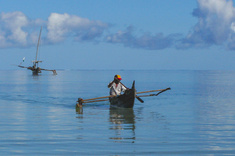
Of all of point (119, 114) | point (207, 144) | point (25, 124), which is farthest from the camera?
point (119, 114)

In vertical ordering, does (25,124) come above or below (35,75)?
below

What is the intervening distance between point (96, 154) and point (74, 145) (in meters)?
1.42

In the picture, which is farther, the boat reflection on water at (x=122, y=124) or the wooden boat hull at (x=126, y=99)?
the wooden boat hull at (x=126, y=99)

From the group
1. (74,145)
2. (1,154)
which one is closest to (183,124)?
(74,145)

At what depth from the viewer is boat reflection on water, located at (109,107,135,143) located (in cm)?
1328

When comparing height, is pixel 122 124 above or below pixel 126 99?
below

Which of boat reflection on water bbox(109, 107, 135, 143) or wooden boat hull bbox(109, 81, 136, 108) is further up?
wooden boat hull bbox(109, 81, 136, 108)

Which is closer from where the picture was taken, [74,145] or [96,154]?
[96,154]

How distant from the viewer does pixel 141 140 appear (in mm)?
12648

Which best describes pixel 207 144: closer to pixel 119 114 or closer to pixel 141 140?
pixel 141 140

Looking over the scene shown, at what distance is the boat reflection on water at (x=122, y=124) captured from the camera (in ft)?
43.6

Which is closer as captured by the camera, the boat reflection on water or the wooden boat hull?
the boat reflection on water

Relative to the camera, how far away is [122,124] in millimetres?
17125

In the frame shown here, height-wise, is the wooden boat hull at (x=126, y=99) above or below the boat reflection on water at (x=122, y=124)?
above
